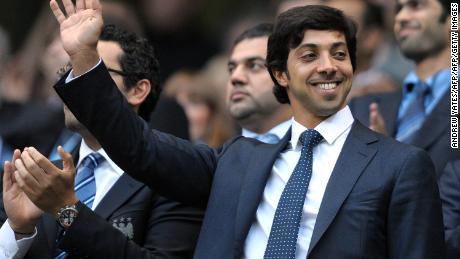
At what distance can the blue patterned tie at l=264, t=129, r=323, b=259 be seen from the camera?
482 centimetres

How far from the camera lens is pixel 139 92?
583 centimetres

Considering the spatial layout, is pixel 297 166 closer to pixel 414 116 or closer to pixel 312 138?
pixel 312 138

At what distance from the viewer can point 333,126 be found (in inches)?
201

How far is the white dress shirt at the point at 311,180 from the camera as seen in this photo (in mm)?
4902

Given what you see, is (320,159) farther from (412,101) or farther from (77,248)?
(412,101)

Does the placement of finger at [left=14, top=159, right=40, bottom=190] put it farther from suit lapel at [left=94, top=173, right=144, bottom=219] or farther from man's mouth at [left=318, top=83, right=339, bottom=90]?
man's mouth at [left=318, top=83, right=339, bottom=90]

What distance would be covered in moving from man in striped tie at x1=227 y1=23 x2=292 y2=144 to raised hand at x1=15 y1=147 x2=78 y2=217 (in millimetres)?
1971

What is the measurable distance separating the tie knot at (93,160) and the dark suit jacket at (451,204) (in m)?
1.63

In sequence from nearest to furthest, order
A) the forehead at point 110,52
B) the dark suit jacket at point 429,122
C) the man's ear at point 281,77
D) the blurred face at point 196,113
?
the man's ear at point 281,77, the forehead at point 110,52, the dark suit jacket at point 429,122, the blurred face at point 196,113

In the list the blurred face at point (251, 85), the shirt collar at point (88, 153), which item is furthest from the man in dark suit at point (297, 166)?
the blurred face at point (251, 85)

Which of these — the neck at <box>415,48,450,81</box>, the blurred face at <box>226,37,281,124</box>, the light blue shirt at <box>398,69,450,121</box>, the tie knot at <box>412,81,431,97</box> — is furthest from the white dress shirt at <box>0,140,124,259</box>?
the neck at <box>415,48,450,81</box>

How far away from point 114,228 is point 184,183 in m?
0.36

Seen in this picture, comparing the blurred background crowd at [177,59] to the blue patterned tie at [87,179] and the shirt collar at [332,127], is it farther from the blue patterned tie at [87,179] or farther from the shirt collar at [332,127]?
the shirt collar at [332,127]

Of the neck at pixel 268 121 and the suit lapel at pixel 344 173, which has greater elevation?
the suit lapel at pixel 344 173
